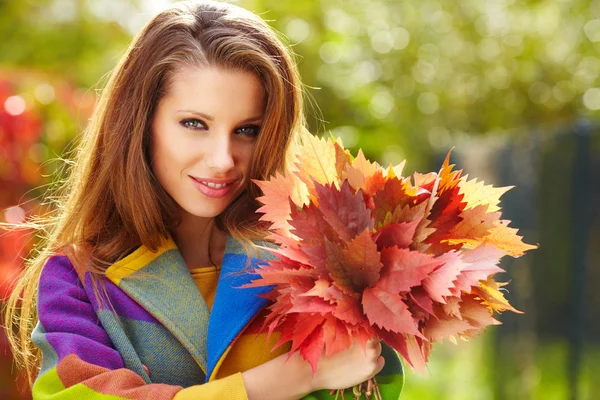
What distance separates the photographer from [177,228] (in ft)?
9.34

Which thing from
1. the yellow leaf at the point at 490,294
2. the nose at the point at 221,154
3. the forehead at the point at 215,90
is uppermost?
the forehead at the point at 215,90

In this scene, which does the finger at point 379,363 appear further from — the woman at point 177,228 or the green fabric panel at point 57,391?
the green fabric panel at point 57,391

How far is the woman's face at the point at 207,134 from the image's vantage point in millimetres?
2562

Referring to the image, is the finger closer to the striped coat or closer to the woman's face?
the striped coat

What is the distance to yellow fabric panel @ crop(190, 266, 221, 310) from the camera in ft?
8.95

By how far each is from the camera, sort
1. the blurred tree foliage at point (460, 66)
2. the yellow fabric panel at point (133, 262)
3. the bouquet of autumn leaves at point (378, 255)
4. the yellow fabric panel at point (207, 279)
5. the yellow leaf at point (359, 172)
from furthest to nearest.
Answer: the blurred tree foliage at point (460, 66)
the yellow fabric panel at point (207, 279)
the yellow fabric panel at point (133, 262)
the yellow leaf at point (359, 172)
the bouquet of autumn leaves at point (378, 255)

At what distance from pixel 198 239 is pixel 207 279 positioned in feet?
0.50

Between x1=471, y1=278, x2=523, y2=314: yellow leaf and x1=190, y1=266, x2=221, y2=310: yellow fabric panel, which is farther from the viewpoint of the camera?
x1=190, y1=266, x2=221, y2=310: yellow fabric panel

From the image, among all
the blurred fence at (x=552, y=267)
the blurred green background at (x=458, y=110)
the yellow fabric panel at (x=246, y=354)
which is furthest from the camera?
the blurred green background at (x=458, y=110)

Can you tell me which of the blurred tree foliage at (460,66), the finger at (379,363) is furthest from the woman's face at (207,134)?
the blurred tree foliage at (460,66)

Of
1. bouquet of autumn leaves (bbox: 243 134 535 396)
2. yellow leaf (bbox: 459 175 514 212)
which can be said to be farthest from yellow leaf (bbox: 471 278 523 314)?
yellow leaf (bbox: 459 175 514 212)

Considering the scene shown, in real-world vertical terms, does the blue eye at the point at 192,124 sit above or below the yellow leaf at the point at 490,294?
above

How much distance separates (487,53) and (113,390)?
32.7ft

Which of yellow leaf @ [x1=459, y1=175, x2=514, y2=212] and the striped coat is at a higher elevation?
yellow leaf @ [x1=459, y1=175, x2=514, y2=212]
